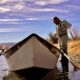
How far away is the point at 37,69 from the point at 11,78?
166 cm

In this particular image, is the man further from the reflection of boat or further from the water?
the reflection of boat

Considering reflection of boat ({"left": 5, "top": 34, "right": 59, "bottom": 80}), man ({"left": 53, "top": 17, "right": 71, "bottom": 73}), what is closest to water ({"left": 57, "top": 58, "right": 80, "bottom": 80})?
man ({"left": 53, "top": 17, "right": 71, "bottom": 73})

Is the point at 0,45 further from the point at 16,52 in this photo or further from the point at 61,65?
the point at 16,52

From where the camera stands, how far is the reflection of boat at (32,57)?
58.1 ft

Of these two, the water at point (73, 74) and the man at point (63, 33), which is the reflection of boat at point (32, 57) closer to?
the water at point (73, 74)

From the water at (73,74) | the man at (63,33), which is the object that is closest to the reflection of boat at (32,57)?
the water at (73,74)

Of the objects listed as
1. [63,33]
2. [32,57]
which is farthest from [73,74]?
[32,57]

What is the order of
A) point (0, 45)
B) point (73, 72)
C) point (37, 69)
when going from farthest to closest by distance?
1. point (0, 45)
2. point (73, 72)
3. point (37, 69)

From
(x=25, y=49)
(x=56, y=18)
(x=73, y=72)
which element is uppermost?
(x=56, y=18)

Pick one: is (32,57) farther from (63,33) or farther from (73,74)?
(63,33)

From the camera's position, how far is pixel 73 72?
850 inches

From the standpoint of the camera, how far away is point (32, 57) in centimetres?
1762

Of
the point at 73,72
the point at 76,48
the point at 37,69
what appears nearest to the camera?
the point at 37,69

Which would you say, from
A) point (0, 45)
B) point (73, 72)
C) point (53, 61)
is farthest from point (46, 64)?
point (0, 45)
